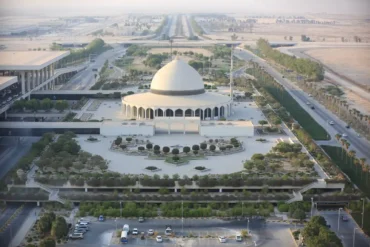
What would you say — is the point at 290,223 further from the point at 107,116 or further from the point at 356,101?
the point at 356,101

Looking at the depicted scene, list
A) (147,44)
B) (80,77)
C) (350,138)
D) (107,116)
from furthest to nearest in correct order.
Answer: (147,44)
(80,77)
(107,116)
(350,138)

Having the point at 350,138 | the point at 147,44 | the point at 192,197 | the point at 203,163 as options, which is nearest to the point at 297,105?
the point at 350,138

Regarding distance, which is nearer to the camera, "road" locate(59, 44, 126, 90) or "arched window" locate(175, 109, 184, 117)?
"arched window" locate(175, 109, 184, 117)

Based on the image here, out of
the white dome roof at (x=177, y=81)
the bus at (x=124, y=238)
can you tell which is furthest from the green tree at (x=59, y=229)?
the white dome roof at (x=177, y=81)

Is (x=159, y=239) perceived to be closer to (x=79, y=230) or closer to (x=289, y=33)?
(x=79, y=230)

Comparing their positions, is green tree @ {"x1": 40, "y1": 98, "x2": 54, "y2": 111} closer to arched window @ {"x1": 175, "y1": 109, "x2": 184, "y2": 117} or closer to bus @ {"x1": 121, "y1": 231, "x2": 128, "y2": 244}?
arched window @ {"x1": 175, "y1": 109, "x2": 184, "y2": 117}

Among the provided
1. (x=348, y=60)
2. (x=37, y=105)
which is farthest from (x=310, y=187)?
(x=348, y=60)

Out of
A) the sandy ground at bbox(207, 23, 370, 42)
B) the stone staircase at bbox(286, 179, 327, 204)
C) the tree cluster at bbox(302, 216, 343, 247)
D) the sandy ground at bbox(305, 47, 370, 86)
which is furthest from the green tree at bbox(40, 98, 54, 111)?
the sandy ground at bbox(207, 23, 370, 42)
